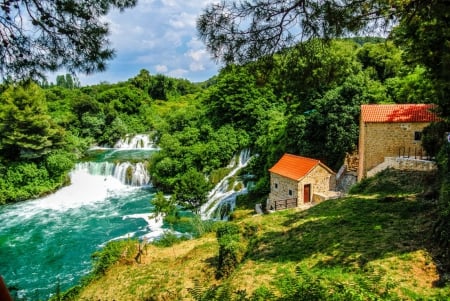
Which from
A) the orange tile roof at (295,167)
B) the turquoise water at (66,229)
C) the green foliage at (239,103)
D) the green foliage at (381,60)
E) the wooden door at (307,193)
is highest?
the green foliage at (381,60)

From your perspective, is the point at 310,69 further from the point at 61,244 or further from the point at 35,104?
the point at 35,104

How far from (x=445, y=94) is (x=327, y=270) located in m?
6.09

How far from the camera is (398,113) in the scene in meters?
18.0

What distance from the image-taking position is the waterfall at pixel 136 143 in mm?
40256

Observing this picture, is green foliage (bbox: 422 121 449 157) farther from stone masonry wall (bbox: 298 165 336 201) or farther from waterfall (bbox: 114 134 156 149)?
waterfall (bbox: 114 134 156 149)

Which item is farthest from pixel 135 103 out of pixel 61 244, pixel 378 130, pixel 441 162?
pixel 441 162

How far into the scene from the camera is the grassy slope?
23.8 feet

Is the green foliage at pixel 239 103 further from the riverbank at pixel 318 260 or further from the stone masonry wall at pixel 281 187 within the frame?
the riverbank at pixel 318 260

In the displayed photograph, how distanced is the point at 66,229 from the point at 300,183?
572 inches

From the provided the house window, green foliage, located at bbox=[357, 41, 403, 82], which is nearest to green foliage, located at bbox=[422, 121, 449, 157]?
the house window

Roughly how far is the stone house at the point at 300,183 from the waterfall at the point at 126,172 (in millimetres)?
13714

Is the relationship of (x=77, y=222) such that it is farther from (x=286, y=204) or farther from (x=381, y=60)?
(x=381, y=60)

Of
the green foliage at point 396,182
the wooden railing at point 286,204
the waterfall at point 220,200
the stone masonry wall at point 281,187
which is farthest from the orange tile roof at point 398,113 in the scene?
the waterfall at point 220,200

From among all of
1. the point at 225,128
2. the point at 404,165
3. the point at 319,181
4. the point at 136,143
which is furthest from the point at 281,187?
the point at 136,143
